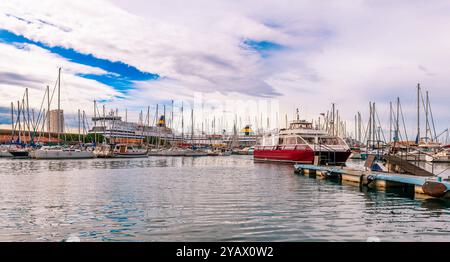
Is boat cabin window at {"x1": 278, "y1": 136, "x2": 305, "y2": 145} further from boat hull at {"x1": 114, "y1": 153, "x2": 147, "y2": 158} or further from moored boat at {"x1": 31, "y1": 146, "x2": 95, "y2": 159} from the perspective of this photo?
moored boat at {"x1": 31, "y1": 146, "x2": 95, "y2": 159}

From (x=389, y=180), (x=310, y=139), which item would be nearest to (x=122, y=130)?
(x=310, y=139)

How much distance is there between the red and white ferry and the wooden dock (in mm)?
13638

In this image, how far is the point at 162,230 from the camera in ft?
44.1

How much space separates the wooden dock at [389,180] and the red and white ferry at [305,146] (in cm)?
1364

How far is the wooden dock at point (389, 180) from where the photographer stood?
21681 millimetres

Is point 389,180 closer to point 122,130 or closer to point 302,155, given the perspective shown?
point 302,155

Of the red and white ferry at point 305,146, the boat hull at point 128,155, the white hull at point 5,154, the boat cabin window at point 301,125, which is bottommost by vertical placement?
the boat hull at point 128,155

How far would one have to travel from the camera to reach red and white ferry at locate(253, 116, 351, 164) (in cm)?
5512

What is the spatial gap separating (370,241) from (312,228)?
4.79m

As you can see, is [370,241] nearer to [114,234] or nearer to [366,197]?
[114,234]

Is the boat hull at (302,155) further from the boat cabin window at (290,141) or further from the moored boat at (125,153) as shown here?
the moored boat at (125,153)

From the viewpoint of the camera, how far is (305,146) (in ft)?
187

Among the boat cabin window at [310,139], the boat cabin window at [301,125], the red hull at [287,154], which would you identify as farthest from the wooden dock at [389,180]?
the boat cabin window at [301,125]

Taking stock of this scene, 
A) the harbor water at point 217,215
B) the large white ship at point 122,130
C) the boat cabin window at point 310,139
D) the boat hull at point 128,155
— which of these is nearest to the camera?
the harbor water at point 217,215
